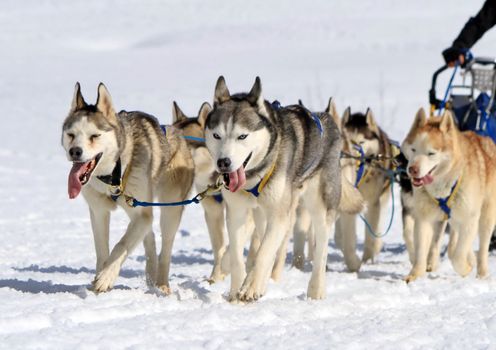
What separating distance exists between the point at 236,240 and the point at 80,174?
0.85 metres

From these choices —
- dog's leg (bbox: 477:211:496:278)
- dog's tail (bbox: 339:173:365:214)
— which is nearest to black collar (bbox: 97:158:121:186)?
dog's tail (bbox: 339:173:365:214)

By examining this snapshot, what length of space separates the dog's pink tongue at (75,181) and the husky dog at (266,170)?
560 mm

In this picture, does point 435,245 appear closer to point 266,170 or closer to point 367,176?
point 367,176

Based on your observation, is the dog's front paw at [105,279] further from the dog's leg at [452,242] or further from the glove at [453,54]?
the glove at [453,54]

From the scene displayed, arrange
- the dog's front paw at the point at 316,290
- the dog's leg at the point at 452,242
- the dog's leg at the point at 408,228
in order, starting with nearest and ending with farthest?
1. the dog's front paw at the point at 316,290
2. the dog's leg at the point at 452,242
3. the dog's leg at the point at 408,228

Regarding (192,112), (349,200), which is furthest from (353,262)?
(192,112)

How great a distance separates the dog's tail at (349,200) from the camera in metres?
4.86

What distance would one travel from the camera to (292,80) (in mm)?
23000

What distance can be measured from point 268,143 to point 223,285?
3.45 ft

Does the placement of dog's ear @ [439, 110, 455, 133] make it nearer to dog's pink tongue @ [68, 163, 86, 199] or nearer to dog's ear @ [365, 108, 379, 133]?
dog's ear @ [365, 108, 379, 133]

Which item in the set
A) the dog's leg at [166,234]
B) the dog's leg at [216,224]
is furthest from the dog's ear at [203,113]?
the dog's leg at [166,234]

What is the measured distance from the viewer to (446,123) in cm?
488

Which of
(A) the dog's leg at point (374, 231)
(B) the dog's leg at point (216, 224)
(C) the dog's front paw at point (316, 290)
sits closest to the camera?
(C) the dog's front paw at point (316, 290)

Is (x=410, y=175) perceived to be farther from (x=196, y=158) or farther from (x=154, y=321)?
(x=154, y=321)
